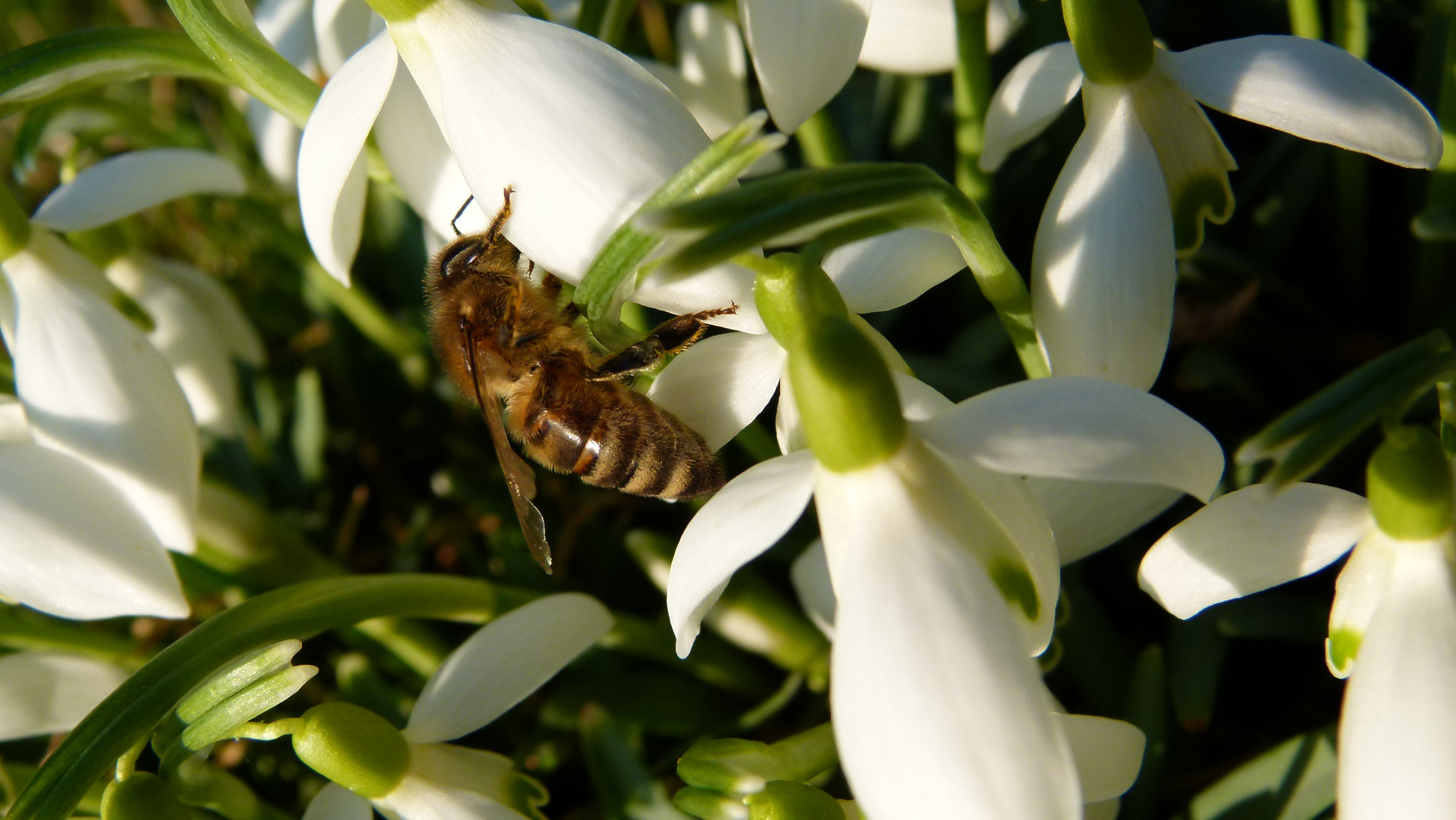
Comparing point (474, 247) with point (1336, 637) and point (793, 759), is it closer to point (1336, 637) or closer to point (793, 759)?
point (793, 759)

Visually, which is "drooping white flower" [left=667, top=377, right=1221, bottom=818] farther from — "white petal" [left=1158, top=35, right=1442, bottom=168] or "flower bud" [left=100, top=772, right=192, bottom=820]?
"flower bud" [left=100, top=772, right=192, bottom=820]

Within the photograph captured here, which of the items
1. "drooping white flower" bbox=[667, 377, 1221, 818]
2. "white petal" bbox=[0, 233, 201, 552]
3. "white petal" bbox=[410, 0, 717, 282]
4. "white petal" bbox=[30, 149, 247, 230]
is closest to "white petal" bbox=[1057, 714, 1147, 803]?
"drooping white flower" bbox=[667, 377, 1221, 818]

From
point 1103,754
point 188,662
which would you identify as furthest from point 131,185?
point 1103,754

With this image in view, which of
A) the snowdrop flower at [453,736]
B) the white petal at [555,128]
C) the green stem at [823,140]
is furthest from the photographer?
the green stem at [823,140]

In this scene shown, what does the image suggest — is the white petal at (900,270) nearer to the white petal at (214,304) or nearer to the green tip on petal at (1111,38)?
the green tip on petal at (1111,38)

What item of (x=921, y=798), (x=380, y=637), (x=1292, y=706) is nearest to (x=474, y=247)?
(x=380, y=637)

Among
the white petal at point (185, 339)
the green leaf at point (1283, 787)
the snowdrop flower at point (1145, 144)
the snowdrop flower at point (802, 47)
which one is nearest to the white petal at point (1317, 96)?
the snowdrop flower at point (1145, 144)
